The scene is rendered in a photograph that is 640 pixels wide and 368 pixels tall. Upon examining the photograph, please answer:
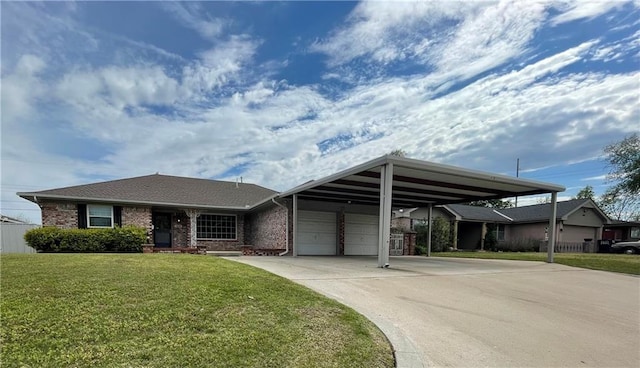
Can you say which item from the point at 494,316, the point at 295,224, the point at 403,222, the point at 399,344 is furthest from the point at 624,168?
the point at 399,344

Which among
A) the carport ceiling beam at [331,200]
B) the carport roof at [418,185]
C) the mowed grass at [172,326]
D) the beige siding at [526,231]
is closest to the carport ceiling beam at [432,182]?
the carport roof at [418,185]

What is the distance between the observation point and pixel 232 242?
19.4 metres

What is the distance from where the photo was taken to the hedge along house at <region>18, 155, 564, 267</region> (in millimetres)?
13328

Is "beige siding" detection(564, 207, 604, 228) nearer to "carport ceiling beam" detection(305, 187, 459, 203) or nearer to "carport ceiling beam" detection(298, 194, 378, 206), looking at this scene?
"carport ceiling beam" detection(305, 187, 459, 203)

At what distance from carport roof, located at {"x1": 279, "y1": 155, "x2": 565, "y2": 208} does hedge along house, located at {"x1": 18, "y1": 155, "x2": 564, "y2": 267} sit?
1.5 inches

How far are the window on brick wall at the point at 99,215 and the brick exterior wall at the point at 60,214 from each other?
20.7 inches

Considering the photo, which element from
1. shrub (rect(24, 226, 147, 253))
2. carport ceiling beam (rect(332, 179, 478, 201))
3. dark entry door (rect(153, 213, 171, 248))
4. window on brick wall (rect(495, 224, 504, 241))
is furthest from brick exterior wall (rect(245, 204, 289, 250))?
window on brick wall (rect(495, 224, 504, 241))

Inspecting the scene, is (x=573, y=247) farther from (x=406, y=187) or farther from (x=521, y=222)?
(x=406, y=187)

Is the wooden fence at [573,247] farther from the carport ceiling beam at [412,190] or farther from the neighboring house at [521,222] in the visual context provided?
the carport ceiling beam at [412,190]

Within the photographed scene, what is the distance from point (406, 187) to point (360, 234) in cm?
569

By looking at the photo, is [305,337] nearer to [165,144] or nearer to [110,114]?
[110,114]

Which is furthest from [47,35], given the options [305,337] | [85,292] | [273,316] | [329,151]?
[329,151]

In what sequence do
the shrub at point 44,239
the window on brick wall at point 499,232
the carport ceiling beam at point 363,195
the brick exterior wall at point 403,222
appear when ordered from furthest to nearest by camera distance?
the window on brick wall at point 499,232 < the brick exterior wall at point 403,222 < the carport ceiling beam at point 363,195 < the shrub at point 44,239

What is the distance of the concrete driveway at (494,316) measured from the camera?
3.91m
